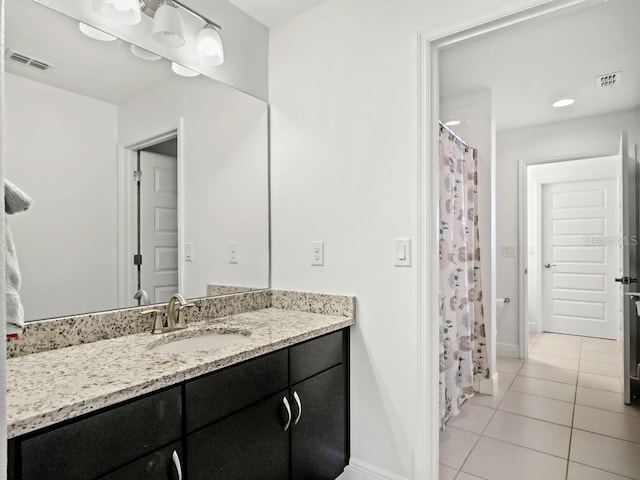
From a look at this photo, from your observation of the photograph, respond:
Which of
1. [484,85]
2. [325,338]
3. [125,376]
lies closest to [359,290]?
[325,338]

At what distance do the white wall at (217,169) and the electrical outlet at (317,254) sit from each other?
0.31 m

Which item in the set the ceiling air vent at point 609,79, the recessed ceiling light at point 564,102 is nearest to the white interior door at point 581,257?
the recessed ceiling light at point 564,102

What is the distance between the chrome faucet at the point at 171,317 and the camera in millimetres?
1570

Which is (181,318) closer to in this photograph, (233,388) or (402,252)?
(233,388)

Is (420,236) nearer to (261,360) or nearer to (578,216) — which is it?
(261,360)

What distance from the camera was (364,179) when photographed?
5.91 feet

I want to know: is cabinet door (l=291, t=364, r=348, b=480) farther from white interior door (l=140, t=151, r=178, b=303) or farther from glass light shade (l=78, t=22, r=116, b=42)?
glass light shade (l=78, t=22, r=116, b=42)

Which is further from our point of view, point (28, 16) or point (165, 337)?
point (165, 337)

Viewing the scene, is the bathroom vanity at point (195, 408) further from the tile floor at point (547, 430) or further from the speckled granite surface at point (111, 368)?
the tile floor at point (547, 430)

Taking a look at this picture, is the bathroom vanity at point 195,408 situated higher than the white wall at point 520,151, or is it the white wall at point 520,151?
the white wall at point 520,151

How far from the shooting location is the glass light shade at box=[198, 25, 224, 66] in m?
Result: 1.80

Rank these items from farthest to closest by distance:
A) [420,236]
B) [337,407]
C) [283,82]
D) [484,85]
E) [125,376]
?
[484,85]
[283,82]
[337,407]
[420,236]
[125,376]

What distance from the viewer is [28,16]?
4.40 ft

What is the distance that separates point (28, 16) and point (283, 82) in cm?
113
